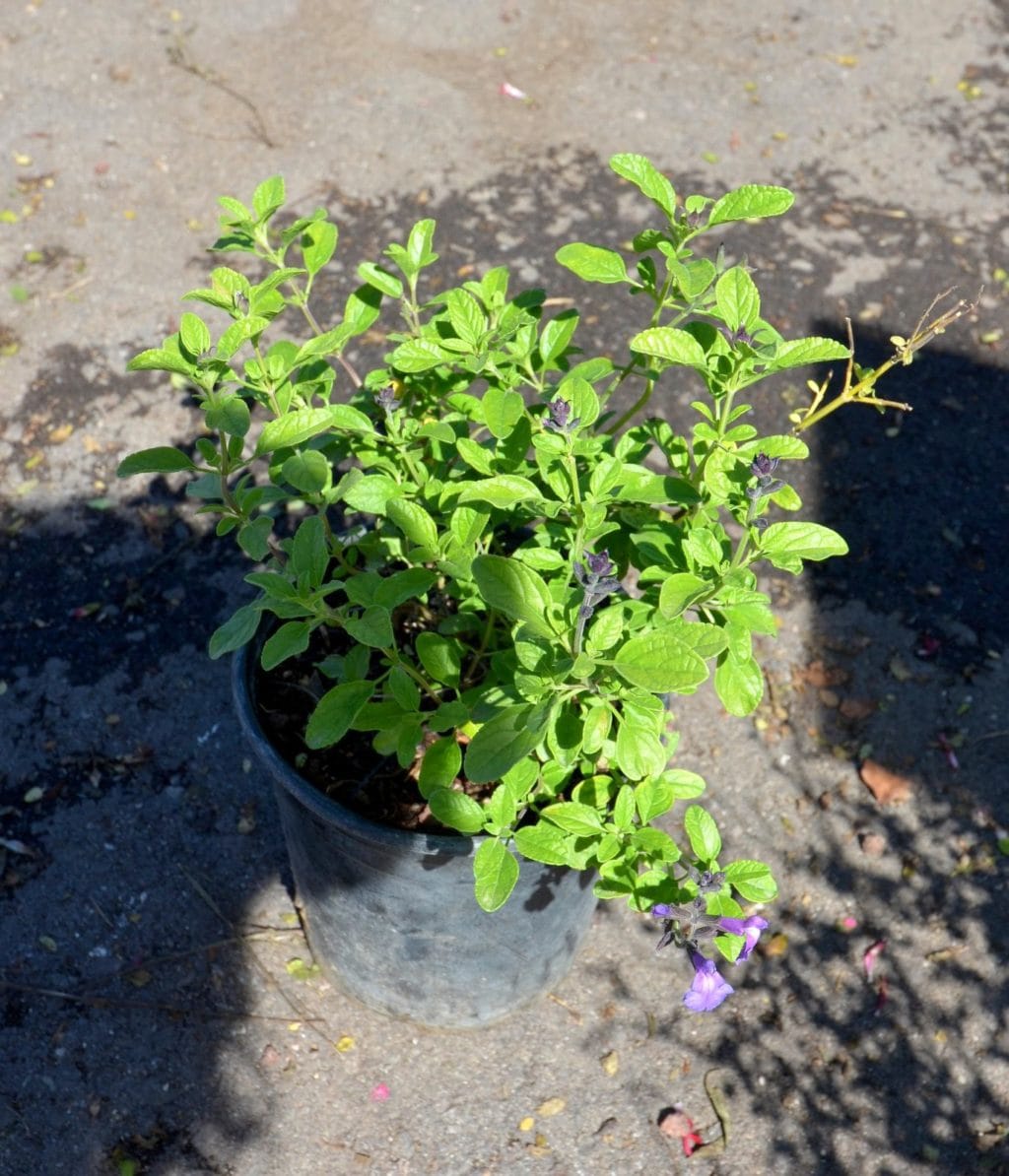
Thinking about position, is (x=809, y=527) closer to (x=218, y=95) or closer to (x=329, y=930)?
(x=329, y=930)

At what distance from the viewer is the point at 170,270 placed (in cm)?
438

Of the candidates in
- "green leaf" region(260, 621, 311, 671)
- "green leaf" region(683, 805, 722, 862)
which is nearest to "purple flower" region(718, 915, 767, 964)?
"green leaf" region(683, 805, 722, 862)

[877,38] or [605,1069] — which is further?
[877,38]

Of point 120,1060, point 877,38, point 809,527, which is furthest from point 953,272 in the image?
point 120,1060

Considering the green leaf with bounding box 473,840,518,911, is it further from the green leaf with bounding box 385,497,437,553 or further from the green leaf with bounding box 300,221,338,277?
the green leaf with bounding box 300,221,338,277

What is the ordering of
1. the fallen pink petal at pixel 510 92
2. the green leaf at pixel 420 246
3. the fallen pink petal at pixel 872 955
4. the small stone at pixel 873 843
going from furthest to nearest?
the fallen pink petal at pixel 510 92
the small stone at pixel 873 843
the fallen pink petal at pixel 872 955
the green leaf at pixel 420 246

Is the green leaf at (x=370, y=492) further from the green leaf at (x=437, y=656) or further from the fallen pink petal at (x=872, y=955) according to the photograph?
the fallen pink petal at (x=872, y=955)

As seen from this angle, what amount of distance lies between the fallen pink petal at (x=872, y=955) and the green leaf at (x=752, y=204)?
6.31 ft

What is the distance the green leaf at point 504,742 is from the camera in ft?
4.90

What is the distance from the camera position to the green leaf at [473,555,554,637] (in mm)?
1457

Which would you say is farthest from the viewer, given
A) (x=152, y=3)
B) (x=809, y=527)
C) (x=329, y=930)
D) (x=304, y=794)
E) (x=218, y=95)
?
(x=152, y=3)

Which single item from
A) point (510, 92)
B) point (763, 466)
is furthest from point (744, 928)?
point (510, 92)

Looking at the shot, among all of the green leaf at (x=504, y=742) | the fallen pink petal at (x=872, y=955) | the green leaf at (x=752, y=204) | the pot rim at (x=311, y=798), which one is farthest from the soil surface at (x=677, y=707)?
the green leaf at (x=752, y=204)

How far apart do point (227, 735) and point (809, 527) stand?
197 cm
